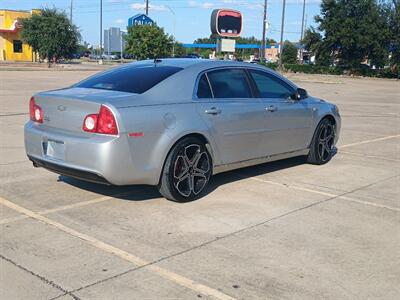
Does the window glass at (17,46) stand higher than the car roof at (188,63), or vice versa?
the window glass at (17,46)

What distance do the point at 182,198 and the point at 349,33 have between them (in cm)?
5832

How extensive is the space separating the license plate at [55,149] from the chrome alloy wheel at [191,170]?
1.22 meters

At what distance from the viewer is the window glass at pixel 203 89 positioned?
5951 mm

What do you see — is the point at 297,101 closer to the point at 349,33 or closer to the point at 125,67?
the point at 125,67

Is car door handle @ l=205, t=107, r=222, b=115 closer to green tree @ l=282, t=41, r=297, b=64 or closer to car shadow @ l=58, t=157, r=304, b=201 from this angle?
car shadow @ l=58, t=157, r=304, b=201

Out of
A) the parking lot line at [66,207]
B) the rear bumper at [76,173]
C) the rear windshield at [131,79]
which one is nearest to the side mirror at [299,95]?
the rear windshield at [131,79]

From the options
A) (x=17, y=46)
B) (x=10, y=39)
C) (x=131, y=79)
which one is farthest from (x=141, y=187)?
(x=17, y=46)

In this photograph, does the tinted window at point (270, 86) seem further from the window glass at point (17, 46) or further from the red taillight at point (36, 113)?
the window glass at point (17, 46)

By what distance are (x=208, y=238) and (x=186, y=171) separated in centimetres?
121

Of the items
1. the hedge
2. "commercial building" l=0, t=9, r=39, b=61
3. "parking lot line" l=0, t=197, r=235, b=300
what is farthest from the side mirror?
"commercial building" l=0, t=9, r=39, b=61

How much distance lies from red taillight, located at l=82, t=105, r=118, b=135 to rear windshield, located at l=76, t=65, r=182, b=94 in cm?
57

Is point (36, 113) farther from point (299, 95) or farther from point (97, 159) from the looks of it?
point (299, 95)

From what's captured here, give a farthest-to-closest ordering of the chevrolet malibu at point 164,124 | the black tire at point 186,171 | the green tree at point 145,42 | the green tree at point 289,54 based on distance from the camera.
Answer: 1. the green tree at point 289,54
2. the green tree at point 145,42
3. the black tire at point 186,171
4. the chevrolet malibu at point 164,124

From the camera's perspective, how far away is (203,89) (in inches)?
237
